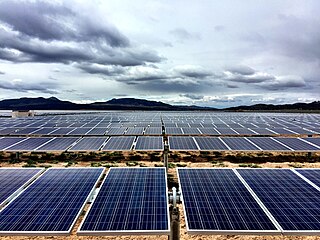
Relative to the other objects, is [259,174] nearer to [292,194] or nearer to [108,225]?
[292,194]

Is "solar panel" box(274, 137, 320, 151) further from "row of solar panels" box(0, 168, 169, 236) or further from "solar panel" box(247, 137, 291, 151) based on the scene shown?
"row of solar panels" box(0, 168, 169, 236)

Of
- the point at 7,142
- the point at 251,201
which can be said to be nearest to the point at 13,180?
the point at 251,201

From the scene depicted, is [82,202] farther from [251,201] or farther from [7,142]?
[7,142]

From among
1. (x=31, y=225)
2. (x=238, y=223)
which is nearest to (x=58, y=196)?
(x=31, y=225)

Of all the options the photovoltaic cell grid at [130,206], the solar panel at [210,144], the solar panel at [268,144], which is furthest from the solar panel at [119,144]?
the solar panel at [268,144]

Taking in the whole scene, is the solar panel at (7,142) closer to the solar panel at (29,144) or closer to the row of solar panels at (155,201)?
the solar panel at (29,144)

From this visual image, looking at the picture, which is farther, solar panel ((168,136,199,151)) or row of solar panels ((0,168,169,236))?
solar panel ((168,136,199,151))

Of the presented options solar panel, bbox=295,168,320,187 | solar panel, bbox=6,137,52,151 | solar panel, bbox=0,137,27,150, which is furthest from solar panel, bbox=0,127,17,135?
solar panel, bbox=295,168,320,187
